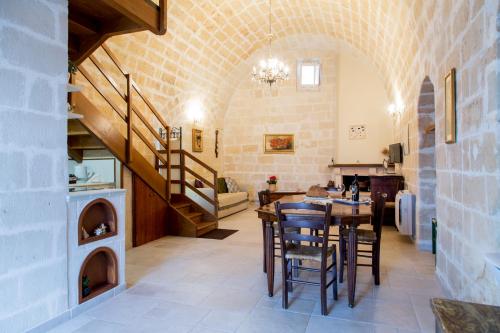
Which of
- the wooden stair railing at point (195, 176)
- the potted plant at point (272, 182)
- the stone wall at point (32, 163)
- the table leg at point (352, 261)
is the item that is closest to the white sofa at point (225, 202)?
the wooden stair railing at point (195, 176)

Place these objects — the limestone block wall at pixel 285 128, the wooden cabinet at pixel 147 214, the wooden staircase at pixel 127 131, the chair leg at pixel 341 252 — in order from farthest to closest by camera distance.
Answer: the limestone block wall at pixel 285 128
the wooden cabinet at pixel 147 214
the wooden staircase at pixel 127 131
the chair leg at pixel 341 252

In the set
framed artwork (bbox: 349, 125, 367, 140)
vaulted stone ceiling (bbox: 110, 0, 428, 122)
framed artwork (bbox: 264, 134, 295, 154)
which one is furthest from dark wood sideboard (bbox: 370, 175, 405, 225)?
framed artwork (bbox: 264, 134, 295, 154)

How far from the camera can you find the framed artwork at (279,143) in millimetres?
9180

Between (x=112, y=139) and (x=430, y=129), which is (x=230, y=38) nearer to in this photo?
(x=112, y=139)

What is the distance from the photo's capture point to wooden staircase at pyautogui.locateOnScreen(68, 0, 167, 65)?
108 inches

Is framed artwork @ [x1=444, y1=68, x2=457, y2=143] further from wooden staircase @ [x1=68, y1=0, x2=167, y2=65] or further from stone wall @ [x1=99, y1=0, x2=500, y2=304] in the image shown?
wooden staircase @ [x1=68, y1=0, x2=167, y2=65]

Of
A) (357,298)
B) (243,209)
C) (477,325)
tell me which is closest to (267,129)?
(243,209)

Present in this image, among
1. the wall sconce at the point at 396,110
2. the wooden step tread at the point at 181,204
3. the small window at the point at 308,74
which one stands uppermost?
the small window at the point at 308,74

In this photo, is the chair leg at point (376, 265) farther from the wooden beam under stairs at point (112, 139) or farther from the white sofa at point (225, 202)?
the white sofa at point (225, 202)

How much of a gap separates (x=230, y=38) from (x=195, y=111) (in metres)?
1.92

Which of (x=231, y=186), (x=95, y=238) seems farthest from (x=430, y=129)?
(x=231, y=186)

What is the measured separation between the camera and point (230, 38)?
7.70m

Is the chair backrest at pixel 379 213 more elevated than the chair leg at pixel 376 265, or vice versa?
the chair backrest at pixel 379 213

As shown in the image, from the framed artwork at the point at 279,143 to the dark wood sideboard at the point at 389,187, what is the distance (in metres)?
3.46
